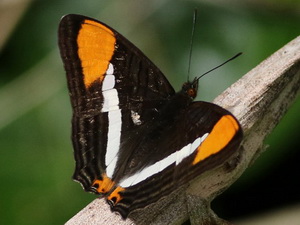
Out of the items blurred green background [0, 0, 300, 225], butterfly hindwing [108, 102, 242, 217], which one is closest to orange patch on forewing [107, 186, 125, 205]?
butterfly hindwing [108, 102, 242, 217]

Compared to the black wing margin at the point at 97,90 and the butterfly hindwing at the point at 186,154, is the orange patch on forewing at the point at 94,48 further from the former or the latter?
the butterfly hindwing at the point at 186,154

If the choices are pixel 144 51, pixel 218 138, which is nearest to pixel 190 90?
pixel 218 138

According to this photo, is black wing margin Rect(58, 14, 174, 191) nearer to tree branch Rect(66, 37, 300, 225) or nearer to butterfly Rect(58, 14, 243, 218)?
butterfly Rect(58, 14, 243, 218)

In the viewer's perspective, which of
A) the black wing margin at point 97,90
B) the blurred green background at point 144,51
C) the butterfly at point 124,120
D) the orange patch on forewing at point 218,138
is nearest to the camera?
the orange patch on forewing at point 218,138

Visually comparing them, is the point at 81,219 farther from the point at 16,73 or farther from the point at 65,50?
the point at 16,73

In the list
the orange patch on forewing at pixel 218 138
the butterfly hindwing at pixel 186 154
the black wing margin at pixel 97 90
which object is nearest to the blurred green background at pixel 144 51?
the black wing margin at pixel 97 90

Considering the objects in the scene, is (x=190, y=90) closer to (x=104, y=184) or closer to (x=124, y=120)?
(x=124, y=120)
